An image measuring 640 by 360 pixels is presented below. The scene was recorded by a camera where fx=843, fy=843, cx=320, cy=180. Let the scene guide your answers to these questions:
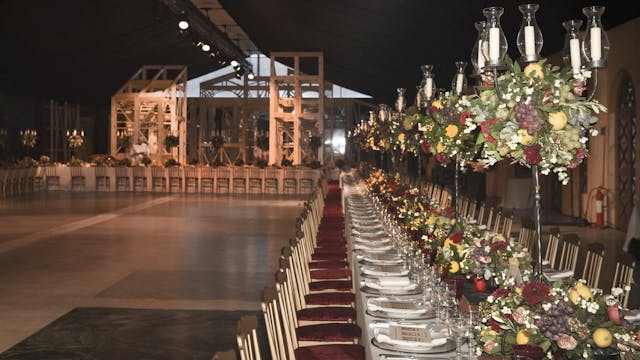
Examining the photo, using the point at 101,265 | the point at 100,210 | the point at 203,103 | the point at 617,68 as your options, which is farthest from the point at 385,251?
the point at 203,103

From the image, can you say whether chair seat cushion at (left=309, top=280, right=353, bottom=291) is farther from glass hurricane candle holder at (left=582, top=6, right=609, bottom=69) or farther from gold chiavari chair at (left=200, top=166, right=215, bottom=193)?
gold chiavari chair at (left=200, top=166, right=215, bottom=193)

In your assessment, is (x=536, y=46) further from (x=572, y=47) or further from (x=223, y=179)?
(x=223, y=179)

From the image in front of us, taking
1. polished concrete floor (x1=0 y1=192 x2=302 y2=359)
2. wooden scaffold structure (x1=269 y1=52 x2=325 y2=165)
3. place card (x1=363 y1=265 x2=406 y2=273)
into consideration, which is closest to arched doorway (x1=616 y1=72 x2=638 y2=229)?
polished concrete floor (x1=0 y1=192 x2=302 y2=359)

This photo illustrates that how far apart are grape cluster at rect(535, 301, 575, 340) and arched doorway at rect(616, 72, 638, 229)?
35.4 feet

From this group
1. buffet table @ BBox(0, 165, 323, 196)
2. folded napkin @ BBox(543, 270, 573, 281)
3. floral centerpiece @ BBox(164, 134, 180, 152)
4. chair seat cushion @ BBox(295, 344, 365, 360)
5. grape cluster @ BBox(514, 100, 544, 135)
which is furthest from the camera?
floral centerpiece @ BBox(164, 134, 180, 152)

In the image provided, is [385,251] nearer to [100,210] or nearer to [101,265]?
[101,265]

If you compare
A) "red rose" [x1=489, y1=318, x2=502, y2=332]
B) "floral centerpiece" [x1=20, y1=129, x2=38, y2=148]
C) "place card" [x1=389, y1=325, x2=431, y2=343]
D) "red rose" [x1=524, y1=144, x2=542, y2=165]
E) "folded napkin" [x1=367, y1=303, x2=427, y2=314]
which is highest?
"floral centerpiece" [x1=20, y1=129, x2=38, y2=148]

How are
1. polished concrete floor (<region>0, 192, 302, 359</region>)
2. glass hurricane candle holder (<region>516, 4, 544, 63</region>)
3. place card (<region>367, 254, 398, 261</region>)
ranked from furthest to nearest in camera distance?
polished concrete floor (<region>0, 192, 302, 359</region>) → place card (<region>367, 254, 398, 261</region>) → glass hurricane candle holder (<region>516, 4, 544, 63</region>)

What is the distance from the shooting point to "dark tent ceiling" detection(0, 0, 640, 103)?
42.7 feet

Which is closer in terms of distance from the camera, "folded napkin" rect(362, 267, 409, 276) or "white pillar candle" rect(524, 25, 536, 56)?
"white pillar candle" rect(524, 25, 536, 56)

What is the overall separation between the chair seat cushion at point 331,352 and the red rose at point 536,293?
1621 mm

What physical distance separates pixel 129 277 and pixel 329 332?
4921 millimetres

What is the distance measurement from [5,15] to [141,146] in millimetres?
7556

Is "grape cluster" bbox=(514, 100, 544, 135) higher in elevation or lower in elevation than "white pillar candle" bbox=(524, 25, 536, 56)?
lower
